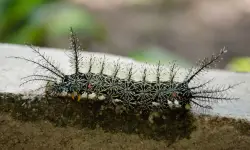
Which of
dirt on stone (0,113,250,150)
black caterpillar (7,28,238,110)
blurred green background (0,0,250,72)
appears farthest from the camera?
blurred green background (0,0,250,72)

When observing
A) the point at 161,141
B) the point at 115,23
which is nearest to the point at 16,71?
the point at 161,141

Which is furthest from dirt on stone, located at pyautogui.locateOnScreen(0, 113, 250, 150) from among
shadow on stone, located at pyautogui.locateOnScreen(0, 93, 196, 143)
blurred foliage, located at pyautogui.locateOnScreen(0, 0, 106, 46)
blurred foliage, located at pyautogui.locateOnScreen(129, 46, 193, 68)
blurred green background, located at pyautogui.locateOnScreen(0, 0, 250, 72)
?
blurred foliage, located at pyautogui.locateOnScreen(129, 46, 193, 68)

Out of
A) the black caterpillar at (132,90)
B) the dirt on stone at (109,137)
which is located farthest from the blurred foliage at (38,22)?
the black caterpillar at (132,90)

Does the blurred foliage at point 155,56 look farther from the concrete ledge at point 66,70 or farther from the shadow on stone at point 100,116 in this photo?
the shadow on stone at point 100,116

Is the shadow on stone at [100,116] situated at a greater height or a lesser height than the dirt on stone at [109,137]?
greater

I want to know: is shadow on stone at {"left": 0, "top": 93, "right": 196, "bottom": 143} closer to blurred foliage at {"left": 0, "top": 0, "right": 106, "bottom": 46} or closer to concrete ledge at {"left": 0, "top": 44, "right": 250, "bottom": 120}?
concrete ledge at {"left": 0, "top": 44, "right": 250, "bottom": 120}

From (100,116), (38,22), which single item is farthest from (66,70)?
(38,22)

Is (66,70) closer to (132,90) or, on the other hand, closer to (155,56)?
(132,90)
